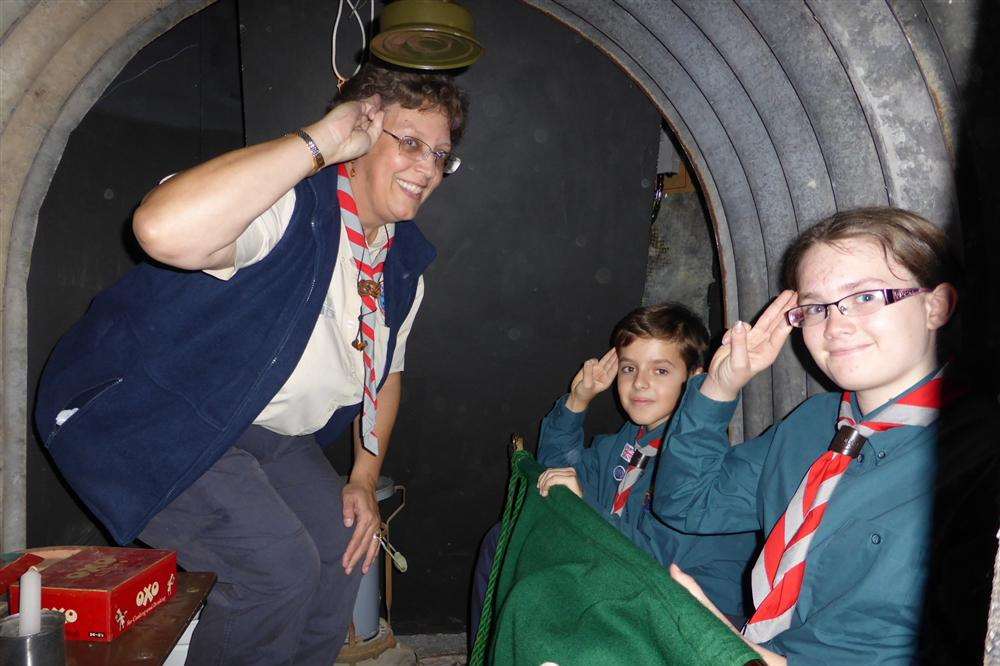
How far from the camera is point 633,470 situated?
11.1 ft

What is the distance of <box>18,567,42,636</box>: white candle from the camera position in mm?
1834

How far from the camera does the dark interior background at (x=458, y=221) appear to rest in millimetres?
3521

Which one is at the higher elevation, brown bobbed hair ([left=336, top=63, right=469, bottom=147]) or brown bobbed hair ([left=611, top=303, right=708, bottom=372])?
brown bobbed hair ([left=336, top=63, right=469, bottom=147])

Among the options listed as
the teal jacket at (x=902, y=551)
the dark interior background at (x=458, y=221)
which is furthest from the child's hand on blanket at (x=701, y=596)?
the dark interior background at (x=458, y=221)

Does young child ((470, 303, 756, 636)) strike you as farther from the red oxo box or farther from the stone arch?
the stone arch

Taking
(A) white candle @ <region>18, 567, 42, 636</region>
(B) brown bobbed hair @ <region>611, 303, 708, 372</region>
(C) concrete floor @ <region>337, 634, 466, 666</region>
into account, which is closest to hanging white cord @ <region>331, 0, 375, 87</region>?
(B) brown bobbed hair @ <region>611, 303, 708, 372</region>

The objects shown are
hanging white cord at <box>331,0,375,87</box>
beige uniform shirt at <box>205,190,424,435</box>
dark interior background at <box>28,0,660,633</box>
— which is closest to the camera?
beige uniform shirt at <box>205,190,424,435</box>

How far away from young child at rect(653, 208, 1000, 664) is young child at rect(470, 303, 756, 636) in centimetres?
56

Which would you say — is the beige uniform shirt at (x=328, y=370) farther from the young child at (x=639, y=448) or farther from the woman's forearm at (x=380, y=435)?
the young child at (x=639, y=448)

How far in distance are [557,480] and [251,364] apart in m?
1.29

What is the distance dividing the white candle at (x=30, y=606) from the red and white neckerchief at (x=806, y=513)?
2010 millimetres

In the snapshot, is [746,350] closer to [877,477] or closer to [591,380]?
[877,477]

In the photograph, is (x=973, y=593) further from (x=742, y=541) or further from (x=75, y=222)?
(x=75, y=222)

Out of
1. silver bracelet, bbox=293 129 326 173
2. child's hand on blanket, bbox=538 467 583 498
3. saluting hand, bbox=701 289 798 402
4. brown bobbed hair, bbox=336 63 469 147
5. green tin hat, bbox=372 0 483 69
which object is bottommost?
child's hand on blanket, bbox=538 467 583 498
